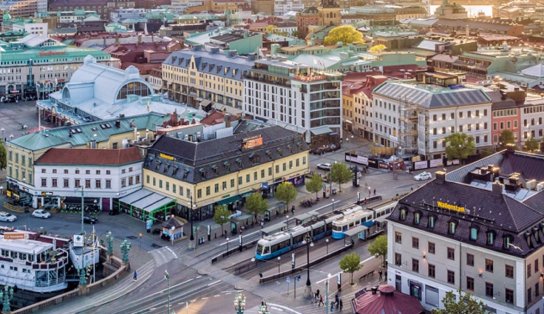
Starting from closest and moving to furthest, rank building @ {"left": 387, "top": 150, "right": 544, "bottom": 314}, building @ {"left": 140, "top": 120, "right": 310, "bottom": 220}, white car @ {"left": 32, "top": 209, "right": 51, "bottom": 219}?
building @ {"left": 387, "top": 150, "right": 544, "bottom": 314}
building @ {"left": 140, "top": 120, "right": 310, "bottom": 220}
white car @ {"left": 32, "top": 209, "right": 51, "bottom": 219}

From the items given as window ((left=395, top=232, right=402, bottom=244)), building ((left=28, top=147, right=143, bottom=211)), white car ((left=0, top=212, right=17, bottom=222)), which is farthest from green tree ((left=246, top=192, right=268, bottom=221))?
white car ((left=0, top=212, right=17, bottom=222))

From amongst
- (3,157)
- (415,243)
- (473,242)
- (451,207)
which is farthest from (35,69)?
(473,242)

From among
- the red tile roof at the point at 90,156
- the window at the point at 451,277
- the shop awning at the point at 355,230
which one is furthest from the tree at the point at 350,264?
the red tile roof at the point at 90,156

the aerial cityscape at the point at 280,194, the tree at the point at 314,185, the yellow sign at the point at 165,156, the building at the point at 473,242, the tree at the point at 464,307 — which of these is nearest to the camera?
the tree at the point at 464,307

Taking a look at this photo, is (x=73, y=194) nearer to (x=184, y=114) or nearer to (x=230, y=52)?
(x=184, y=114)

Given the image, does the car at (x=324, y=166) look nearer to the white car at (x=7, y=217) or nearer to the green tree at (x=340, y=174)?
the green tree at (x=340, y=174)

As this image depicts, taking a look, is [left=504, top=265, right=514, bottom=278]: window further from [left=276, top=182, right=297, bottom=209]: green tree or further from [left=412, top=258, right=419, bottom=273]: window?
[left=276, top=182, right=297, bottom=209]: green tree
